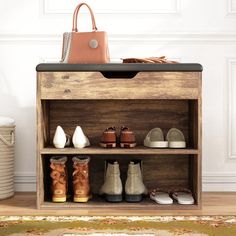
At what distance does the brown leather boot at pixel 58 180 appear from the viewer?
2.69 m

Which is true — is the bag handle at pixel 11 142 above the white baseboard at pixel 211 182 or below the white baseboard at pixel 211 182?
above

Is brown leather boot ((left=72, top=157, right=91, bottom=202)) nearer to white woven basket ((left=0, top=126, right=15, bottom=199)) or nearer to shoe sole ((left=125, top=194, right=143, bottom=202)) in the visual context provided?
shoe sole ((left=125, top=194, right=143, bottom=202))

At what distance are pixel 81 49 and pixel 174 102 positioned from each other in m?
0.64

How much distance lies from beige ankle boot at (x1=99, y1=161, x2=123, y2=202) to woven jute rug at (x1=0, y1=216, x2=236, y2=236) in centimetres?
28

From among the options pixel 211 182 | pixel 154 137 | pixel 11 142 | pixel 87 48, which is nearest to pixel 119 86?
pixel 87 48

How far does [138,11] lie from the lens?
125 inches

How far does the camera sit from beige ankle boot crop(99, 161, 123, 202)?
270cm

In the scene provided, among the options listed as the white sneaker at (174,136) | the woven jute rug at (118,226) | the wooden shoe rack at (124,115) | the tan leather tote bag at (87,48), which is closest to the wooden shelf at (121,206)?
the wooden shoe rack at (124,115)

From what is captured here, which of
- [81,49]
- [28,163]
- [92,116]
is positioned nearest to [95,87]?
[81,49]

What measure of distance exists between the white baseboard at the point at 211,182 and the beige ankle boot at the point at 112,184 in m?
0.59

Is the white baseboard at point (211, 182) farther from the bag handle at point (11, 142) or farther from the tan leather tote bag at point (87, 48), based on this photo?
the tan leather tote bag at point (87, 48)

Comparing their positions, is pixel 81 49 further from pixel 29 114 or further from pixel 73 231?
pixel 73 231

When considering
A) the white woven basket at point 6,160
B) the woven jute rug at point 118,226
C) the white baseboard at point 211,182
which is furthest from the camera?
the white baseboard at point 211,182

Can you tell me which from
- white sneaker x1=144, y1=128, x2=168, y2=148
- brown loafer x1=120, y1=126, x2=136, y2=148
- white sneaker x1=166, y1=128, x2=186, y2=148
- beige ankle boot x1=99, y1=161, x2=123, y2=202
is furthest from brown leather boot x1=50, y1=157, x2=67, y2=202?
white sneaker x1=166, y1=128, x2=186, y2=148
